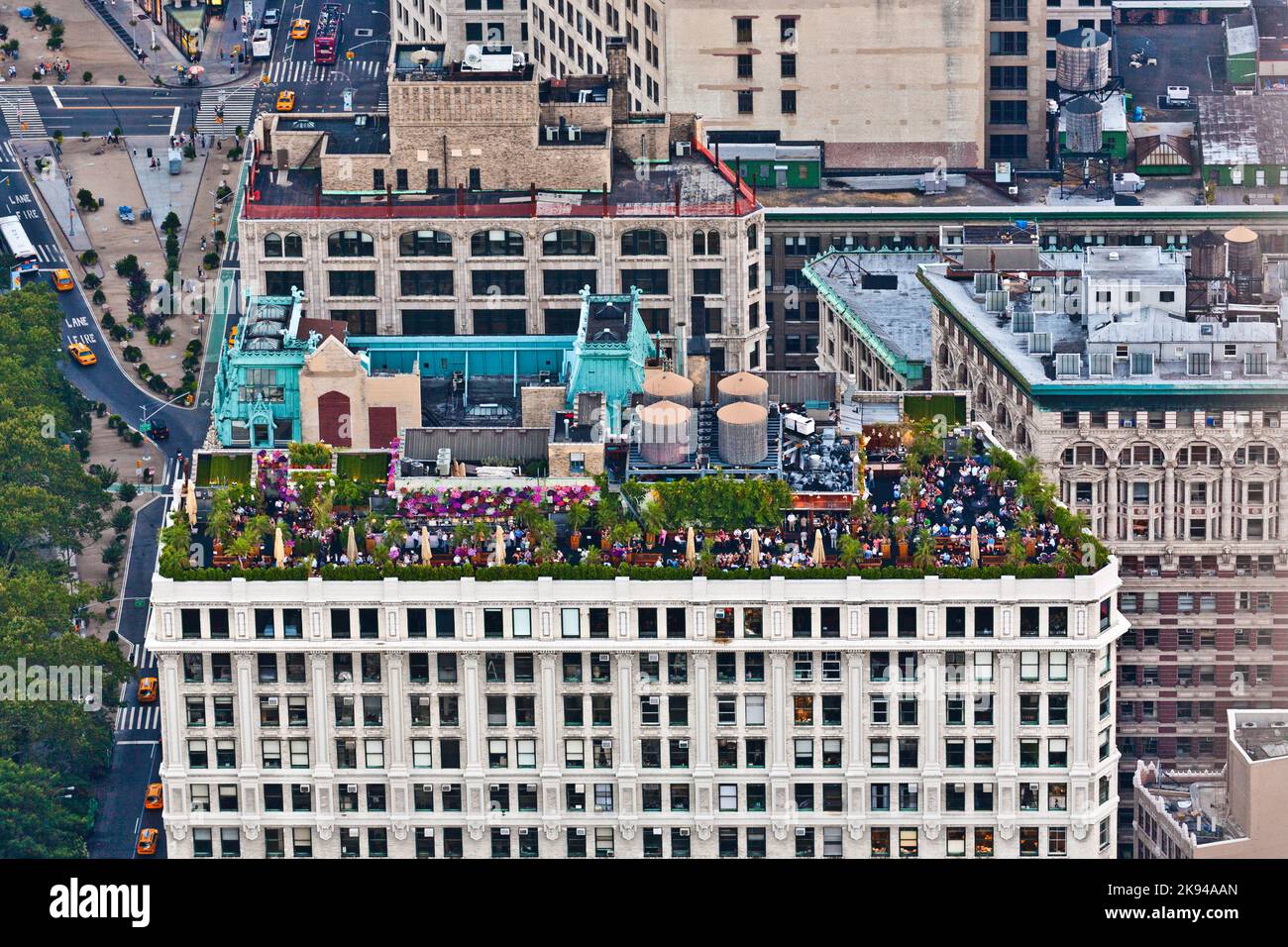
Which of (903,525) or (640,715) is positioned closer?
(640,715)

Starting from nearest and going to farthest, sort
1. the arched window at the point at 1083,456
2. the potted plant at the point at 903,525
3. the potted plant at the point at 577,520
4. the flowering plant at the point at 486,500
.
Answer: the potted plant at the point at 903,525, the potted plant at the point at 577,520, the flowering plant at the point at 486,500, the arched window at the point at 1083,456

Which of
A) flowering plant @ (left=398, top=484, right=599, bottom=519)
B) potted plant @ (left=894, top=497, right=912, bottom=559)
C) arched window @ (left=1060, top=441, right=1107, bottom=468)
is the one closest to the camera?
potted plant @ (left=894, top=497, right=912, bottom=559)

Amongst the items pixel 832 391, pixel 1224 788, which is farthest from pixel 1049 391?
pixel 1224 788

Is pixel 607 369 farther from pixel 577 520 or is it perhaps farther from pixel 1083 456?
pixel 1083 456

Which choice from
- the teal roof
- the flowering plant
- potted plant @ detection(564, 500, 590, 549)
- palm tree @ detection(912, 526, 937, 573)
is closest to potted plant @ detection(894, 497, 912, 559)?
palm tree @ detection(912, 526, 937, 573)

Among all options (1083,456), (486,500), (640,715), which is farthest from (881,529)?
(1083,456)

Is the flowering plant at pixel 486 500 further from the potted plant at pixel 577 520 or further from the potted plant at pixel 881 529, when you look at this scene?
the potted plant at pixel 881 529

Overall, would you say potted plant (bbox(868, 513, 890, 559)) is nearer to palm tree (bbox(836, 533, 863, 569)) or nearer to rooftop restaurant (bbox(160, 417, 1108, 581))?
rooftop restaurant (bbox(160, 417, 1108, 581))

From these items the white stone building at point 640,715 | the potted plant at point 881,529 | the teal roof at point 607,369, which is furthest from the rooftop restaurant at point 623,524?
the teal roof at point 607,369
